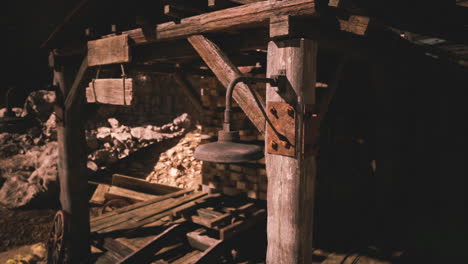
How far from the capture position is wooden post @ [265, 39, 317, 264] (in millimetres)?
2160

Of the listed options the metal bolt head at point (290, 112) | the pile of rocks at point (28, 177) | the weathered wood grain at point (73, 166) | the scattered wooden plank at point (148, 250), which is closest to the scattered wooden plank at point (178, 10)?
the metal bolt head at point (290, 112)

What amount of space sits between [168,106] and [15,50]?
6758 millimetres

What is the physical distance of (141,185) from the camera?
7996mm

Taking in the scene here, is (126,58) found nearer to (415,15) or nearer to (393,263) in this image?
(415,15)

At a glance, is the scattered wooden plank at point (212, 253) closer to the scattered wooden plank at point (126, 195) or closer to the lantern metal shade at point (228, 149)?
the lantern metal shade at point (228, 149)

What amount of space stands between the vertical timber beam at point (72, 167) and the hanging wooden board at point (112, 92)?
78 centimetres

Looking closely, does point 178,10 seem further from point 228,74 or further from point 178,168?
point 178,168

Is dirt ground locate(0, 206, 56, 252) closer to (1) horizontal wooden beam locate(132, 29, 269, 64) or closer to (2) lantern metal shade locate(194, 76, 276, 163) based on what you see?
(1) horizontal wooden beam locate(132, 29, 269, 64)

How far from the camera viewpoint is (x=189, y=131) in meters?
12.9

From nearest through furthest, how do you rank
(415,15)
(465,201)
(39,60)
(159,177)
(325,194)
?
(415,15), (325,194), (465,201), (159,177), (39,60)

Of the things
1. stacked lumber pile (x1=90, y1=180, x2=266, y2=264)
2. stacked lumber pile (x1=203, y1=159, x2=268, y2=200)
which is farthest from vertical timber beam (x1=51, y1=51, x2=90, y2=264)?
stacked lumber pile (x1=203, y1=159, x2=268, y2=200)

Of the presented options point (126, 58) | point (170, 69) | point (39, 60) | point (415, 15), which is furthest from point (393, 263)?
point (39, 60)

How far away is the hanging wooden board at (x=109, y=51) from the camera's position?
3502 millimetres

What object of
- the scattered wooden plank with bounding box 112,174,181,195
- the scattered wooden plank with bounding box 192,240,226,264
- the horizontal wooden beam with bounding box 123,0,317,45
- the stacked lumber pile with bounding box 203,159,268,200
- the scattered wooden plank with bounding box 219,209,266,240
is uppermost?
the horizontal wooden beam with bounding box 123,0,317,45
